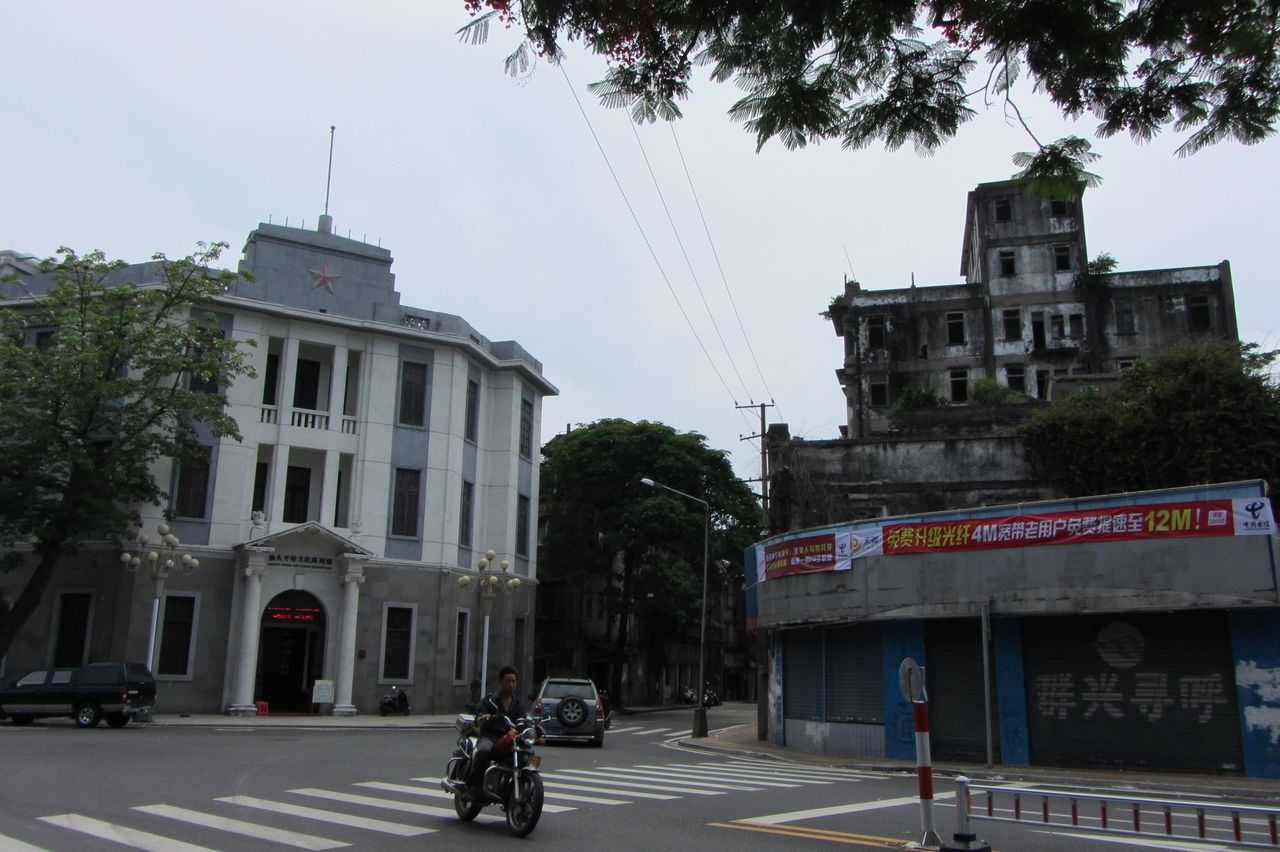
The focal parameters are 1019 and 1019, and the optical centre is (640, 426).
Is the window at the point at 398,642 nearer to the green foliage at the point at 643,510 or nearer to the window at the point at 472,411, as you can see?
the window at the point at 472,411

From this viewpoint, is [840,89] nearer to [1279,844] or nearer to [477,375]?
[1279,844]

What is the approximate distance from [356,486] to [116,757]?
1858cm

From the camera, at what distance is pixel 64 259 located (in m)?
29.4

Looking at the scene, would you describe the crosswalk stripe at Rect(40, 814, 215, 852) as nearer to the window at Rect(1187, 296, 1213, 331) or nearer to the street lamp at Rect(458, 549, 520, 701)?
the street lamp at Rect(458, 549, 520, 701)

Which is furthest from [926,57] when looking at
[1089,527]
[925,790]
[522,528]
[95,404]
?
[522,528]

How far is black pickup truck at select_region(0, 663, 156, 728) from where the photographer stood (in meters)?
25.1

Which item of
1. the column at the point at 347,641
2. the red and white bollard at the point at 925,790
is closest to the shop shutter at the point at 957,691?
the red and white bollard at the point at 925,790

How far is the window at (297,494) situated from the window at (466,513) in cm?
533

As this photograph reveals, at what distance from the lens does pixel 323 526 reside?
110ft

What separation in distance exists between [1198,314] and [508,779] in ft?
147

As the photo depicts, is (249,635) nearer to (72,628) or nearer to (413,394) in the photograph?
(72,628)

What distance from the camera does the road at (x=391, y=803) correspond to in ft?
30.7

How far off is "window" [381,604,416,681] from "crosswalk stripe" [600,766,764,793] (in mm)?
18287

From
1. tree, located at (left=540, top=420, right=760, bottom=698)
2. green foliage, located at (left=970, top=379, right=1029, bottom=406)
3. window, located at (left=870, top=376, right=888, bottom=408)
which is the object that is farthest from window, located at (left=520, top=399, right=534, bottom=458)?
green foliage, located at (left=970, top=379, right=1029, bottom=406)
